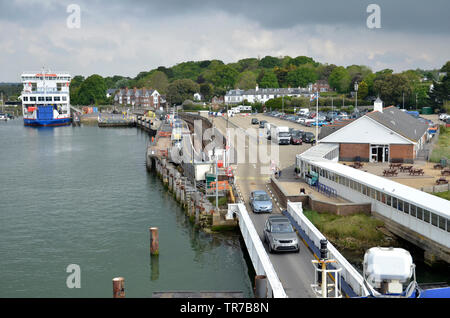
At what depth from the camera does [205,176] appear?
43.1 metres

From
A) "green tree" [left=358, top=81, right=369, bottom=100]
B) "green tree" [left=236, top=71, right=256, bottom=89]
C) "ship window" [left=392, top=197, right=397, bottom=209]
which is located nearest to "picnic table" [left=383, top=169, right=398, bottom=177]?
"ship window" [left=392, top=197, right=397, bottom=209]

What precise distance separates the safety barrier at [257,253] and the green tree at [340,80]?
133607 mm

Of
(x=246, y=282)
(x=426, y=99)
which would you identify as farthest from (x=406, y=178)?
(x=426, y=99)

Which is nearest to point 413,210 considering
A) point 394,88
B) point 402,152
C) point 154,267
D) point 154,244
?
point 154,267

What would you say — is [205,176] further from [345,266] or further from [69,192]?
[345,266]

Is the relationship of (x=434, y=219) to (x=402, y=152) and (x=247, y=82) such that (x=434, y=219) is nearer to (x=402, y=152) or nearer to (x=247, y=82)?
(x=402, y=152)

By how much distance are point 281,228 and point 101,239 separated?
48.5 ft

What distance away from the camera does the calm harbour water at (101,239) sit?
26109 mm

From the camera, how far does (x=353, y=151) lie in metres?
46.6

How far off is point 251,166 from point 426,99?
85.1 metres

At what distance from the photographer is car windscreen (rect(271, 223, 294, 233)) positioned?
24.4 metres

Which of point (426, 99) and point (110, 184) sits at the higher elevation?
point (426, 99)

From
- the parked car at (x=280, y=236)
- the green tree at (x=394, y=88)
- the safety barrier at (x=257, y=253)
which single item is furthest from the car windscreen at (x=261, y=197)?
the green tree at (x=394, y=88)

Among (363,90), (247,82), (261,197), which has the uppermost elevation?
(247,82)
